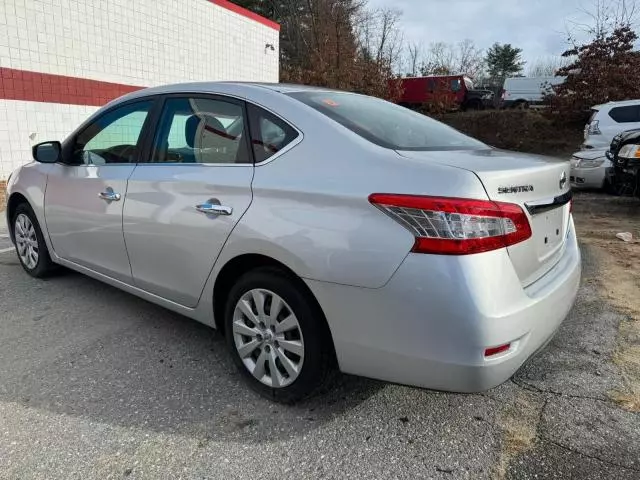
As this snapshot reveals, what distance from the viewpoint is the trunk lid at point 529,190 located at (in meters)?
2.13

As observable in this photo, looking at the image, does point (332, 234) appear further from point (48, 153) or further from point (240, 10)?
point (240, 10)

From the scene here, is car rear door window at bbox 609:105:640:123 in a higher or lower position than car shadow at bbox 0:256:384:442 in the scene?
higher

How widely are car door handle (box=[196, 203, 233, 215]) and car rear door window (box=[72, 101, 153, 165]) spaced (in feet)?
2.86

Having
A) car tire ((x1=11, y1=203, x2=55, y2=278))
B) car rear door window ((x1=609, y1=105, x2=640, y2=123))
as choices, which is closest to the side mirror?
car tire ((x1=11, y1=203, x2=55, y2=278))

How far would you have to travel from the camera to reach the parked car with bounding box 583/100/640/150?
1002 centimetres

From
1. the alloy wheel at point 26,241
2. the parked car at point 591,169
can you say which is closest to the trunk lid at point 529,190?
the alloy wheel at point 26,241

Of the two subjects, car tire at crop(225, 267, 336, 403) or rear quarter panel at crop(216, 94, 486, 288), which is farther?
car tire at crop(225, 267, 336, 403)

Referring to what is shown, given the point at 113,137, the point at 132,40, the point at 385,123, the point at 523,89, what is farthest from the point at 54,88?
the point at 523,89

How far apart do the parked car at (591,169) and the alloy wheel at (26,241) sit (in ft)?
30.2

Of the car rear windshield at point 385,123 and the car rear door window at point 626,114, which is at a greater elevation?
the car rear door window at point 626,114

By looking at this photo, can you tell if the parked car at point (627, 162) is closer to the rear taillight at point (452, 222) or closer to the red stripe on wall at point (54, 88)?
the rear taillight at point (452, 222)

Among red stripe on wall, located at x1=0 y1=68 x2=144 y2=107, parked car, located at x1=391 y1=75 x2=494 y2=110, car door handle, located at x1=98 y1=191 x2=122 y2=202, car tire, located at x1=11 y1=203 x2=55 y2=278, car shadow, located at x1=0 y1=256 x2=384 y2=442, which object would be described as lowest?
car shadow, located at x1=0 y1=256 x2=384 y2=442

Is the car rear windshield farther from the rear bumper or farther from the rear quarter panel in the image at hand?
the rear bumper

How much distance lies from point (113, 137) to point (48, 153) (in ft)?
2.15
